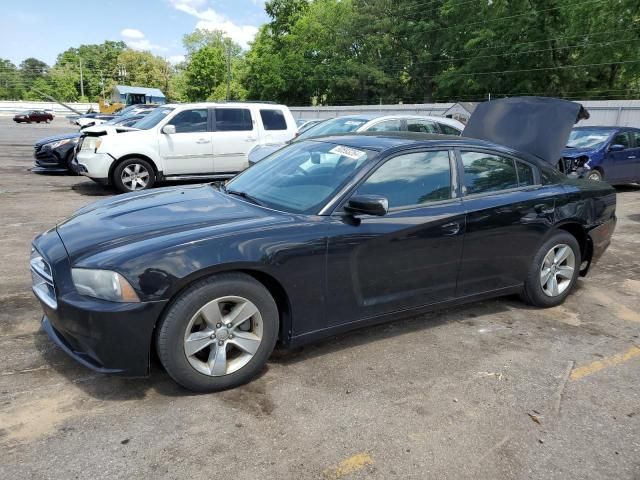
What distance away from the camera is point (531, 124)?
6000mm

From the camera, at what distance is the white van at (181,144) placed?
9617 mm

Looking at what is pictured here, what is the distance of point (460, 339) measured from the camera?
398 centimetres

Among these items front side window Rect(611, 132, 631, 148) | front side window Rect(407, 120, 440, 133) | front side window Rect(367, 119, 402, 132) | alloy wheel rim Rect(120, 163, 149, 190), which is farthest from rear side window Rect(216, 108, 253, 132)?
front side window Rect(611, 132, 631, 148)

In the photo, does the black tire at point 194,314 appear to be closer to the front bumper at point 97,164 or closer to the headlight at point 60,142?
the front bumper at point 97,164

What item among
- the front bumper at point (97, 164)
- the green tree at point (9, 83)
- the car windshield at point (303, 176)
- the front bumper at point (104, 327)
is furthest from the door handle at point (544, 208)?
the green tree at point (9, 83)

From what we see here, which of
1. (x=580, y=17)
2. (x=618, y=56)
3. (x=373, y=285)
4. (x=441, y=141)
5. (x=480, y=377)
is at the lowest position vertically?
(x=480, y=377)

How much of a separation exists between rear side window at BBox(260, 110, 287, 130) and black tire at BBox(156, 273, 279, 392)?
27.0 ft

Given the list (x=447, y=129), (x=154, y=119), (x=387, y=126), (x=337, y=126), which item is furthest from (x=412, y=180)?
(x=154, y=119)

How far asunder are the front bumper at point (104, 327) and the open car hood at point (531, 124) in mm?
4603

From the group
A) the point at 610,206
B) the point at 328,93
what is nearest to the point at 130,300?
the point at 610,206

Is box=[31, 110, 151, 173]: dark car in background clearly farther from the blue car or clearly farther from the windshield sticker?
the blue car

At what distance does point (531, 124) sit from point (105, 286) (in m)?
5.10

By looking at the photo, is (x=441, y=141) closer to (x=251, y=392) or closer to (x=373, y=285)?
(x=373, y=285)

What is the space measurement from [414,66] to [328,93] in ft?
36.5
